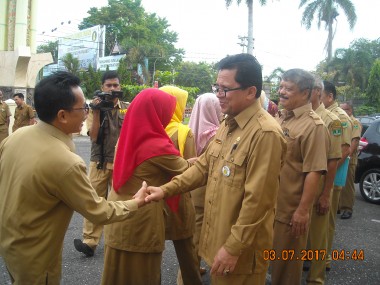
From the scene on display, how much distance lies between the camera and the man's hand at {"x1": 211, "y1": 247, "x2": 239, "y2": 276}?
1940mm

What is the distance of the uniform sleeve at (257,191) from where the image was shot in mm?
1909

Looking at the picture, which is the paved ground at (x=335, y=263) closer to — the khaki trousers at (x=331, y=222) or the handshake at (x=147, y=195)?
the khaki trousers at (x=331, y=222)

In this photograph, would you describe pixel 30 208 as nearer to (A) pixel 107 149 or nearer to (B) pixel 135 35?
(A) pixel 107 149

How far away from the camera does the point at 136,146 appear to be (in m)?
2.49

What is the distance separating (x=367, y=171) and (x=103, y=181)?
17.0 feet

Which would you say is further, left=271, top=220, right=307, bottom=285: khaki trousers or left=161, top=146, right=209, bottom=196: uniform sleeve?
left=271, top=220, right=307, bottom=285: khaki trousers

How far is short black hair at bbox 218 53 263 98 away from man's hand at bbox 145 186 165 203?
0.84 metres

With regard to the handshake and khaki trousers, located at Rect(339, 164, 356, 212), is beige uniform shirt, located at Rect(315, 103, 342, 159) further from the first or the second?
khaki trousers, located at Rect(339, 164, 356, 212)

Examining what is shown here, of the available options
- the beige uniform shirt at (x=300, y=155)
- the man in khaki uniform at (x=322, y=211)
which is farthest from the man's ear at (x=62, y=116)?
the man in khaki uniform at (x=322, y=211)

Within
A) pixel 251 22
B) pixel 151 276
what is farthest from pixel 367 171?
pixel 251 22

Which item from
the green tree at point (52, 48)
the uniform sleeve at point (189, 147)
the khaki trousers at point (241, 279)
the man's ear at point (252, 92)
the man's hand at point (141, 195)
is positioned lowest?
the khaki trousers at point (241, 279)

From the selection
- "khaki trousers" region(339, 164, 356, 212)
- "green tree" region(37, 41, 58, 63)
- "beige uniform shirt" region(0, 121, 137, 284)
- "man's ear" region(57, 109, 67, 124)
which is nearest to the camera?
"beige uniform shirt" region(0, 121, 137, 284)

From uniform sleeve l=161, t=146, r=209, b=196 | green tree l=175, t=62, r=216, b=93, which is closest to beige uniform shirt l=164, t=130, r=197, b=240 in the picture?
uniform sleeve l=161, t=146, r=209, b=196

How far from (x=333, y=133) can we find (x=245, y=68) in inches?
66.1
